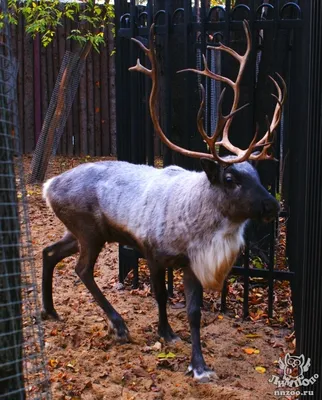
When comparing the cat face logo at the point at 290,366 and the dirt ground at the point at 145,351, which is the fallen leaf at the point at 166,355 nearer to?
the dirt ground at the point at 145,351

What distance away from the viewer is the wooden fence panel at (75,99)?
12438mm

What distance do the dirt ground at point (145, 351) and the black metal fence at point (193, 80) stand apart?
362 millimetres

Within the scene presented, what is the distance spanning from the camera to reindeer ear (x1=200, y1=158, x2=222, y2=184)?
384 centimetres

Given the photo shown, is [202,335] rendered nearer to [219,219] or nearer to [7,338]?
[219,219]

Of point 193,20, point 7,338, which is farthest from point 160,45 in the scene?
point 7,338

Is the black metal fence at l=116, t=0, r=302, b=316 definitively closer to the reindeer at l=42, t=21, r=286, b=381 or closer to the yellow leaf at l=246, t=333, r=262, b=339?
the yellow leaf at l=246, t=333, r=262, b=339

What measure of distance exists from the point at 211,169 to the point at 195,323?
1152 millimetres

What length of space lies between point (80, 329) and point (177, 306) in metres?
0.98

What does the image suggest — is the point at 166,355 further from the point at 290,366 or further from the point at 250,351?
the point at 290,366

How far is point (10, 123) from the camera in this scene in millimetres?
2273

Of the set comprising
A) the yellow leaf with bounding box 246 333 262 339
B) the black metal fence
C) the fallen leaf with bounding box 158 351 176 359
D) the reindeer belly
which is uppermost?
the black metal fence

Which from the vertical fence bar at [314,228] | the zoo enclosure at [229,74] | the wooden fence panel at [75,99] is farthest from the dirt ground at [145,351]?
the wooden fence panel at [75,99]

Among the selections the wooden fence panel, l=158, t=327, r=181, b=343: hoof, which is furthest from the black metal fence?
Result: the wooden fence panel

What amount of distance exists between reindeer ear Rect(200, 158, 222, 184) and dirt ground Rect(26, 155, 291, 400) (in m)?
1.38
